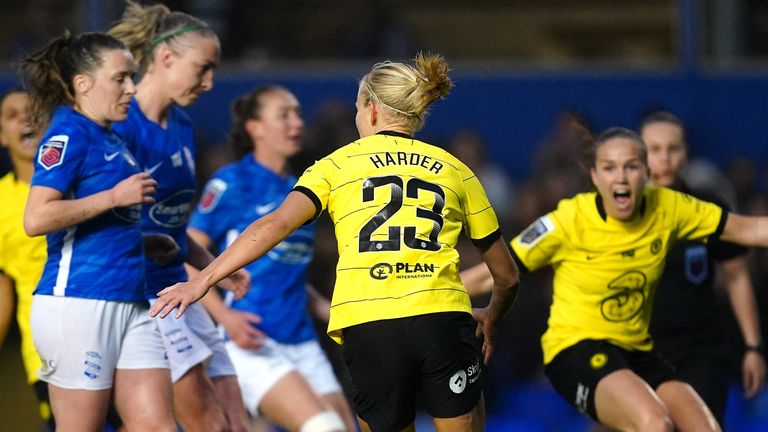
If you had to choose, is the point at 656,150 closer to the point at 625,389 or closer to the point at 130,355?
the point at 625,389

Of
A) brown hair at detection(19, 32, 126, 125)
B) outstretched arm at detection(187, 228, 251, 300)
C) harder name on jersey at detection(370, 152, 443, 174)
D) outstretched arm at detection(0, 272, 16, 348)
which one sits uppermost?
brown hair at detection(19, 32, 126, 125)

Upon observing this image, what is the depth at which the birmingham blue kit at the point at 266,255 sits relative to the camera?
6.54 meters

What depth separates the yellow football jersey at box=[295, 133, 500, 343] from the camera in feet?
14.2

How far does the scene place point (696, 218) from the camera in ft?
19.1

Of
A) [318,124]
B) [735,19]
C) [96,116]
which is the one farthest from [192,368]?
[735,19]

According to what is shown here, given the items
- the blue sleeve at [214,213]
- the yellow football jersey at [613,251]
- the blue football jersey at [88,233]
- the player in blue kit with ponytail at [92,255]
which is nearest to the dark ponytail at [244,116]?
the blue sleeve at [214,213]

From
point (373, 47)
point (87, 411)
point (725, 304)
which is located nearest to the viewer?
point (87, 411)

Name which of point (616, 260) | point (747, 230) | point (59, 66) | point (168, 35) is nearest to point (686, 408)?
point (616, 260)

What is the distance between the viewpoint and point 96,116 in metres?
4.88

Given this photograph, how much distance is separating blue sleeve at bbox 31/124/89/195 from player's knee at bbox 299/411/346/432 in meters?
1.89

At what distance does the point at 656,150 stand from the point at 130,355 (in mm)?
3036

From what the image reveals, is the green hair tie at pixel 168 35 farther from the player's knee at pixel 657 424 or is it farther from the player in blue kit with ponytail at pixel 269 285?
the player's knee at pixel 657 424

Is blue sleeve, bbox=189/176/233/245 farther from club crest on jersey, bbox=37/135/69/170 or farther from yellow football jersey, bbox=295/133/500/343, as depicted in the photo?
yellow football jersey, bbox=295/133/500/343

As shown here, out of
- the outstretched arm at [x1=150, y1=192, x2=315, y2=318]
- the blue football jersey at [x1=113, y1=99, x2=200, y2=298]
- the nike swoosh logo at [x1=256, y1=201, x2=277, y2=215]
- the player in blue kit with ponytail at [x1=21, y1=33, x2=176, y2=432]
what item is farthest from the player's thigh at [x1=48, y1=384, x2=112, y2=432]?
the nike swoosh logo at [x1=256, y1=201, x2=277, y2=215]
